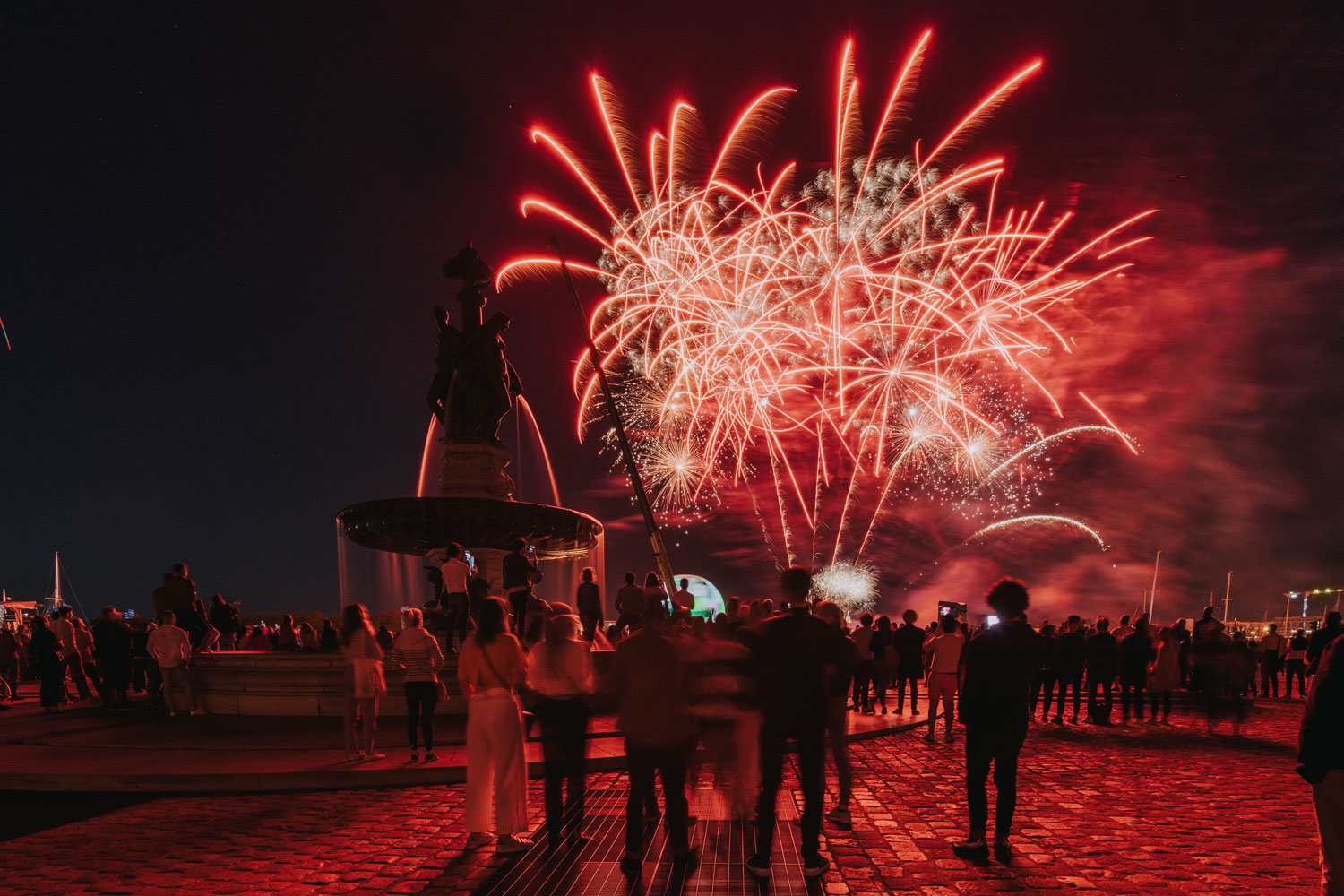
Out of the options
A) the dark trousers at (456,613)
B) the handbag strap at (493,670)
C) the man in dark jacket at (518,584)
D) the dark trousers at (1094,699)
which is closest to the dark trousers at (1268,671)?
the dark trousers at (1094,699)

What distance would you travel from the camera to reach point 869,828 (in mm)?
6570

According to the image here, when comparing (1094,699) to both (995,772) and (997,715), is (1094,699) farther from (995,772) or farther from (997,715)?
(997,715)

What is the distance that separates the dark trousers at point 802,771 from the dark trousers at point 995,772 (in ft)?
3.95

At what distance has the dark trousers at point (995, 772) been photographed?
578cm

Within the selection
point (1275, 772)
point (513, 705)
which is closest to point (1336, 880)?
point (513, 705)

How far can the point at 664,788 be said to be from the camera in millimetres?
5438

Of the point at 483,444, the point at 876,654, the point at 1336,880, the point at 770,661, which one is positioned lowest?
the point at 876,654

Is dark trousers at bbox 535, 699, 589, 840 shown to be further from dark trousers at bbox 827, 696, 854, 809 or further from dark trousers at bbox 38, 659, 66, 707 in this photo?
dark trousers at bbox 38, 659, 66, 707

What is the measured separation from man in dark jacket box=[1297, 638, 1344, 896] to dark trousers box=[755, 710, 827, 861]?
2.60 m

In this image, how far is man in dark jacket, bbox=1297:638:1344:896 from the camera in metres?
3.81

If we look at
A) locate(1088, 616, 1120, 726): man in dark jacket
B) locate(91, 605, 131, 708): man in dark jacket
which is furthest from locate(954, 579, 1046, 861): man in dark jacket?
locate(91, 605, 131, 708): man in dark jacket

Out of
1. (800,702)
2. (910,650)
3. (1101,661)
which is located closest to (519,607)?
(910,650)

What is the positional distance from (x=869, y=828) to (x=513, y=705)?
3.04 m

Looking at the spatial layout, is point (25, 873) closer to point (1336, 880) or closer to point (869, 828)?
point (869, 828)
